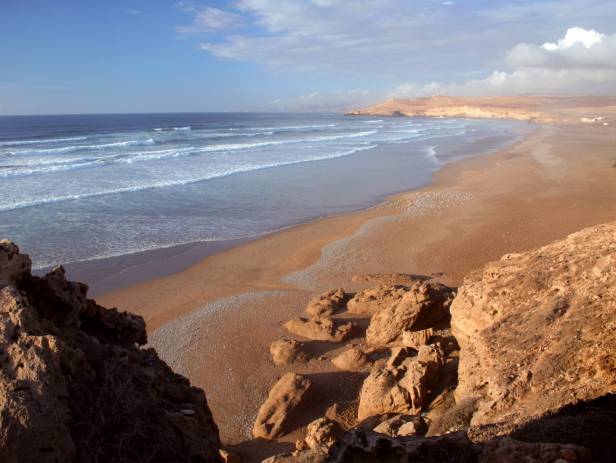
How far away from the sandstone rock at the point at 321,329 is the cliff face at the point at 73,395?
489cm

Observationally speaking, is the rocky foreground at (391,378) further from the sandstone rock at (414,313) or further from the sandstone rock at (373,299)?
the sandstone rock at (373,299)

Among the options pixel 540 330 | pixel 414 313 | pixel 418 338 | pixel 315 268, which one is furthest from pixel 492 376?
pixel 315 268

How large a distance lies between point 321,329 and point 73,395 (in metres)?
6.26

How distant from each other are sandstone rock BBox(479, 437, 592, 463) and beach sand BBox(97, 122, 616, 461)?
3834mm

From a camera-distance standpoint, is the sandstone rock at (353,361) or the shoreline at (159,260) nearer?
the sandstone rock at (353,361)

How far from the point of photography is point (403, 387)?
6723mm

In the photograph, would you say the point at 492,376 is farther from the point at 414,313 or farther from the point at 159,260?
the point at 159,260

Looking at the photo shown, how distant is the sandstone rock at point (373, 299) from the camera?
390 inches

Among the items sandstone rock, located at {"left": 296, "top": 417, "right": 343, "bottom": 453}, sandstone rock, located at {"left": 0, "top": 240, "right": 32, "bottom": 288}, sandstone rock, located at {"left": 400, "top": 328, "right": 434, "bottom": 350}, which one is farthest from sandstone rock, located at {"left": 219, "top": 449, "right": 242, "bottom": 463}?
sandstone rock, located at {"left": 0, "top": 240, "right": 32, "bottom": 288}

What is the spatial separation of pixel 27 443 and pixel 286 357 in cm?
588

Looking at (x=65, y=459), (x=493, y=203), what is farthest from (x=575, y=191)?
(x=65, y=459)

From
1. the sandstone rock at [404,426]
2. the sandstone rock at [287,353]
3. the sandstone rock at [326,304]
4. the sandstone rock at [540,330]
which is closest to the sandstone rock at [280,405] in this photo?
the sandstone rock at [287,353]

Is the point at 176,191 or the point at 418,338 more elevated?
the point at 176,191

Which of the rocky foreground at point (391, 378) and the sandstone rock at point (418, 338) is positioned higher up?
the rocky foreground at point (391, 378)
